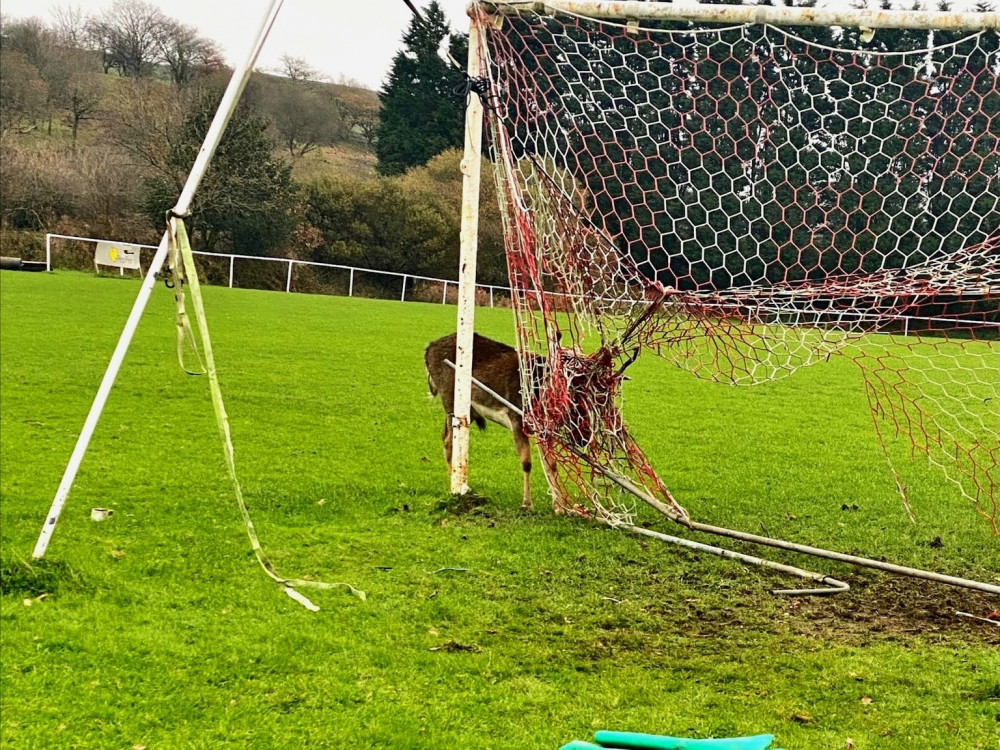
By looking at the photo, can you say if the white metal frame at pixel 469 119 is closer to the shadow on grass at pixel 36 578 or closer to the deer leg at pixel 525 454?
the shadow on grass at pixel 36 578

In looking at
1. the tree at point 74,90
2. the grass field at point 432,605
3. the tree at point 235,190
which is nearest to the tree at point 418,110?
the tree at point 235,190

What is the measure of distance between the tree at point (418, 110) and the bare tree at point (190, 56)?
20.9 feet

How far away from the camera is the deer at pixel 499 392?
21.3 feet

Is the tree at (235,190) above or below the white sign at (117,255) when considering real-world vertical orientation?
above

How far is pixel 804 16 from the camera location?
4.96 meters

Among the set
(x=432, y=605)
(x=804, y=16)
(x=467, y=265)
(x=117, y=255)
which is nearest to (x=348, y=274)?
(x=117, y=255)

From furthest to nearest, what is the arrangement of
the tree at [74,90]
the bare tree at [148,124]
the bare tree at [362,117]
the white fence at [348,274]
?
the bare tree at [362,117] < the tree at [74,90] < the bare tree at [148,124] < the white fence at [348,274]

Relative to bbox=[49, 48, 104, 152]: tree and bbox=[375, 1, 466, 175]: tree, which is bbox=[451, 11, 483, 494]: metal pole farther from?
bbox=[49, 48, 104, 152]: tree

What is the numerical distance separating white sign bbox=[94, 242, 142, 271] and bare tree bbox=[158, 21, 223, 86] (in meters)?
10.6

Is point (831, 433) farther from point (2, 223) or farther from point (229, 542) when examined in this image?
point (2, 223)

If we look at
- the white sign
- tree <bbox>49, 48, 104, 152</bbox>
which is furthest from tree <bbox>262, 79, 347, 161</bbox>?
the white sign

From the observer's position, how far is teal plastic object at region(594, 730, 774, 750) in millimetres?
1838

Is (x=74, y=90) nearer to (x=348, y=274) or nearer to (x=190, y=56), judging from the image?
(x=190, y=56)

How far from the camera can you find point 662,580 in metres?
5.09
